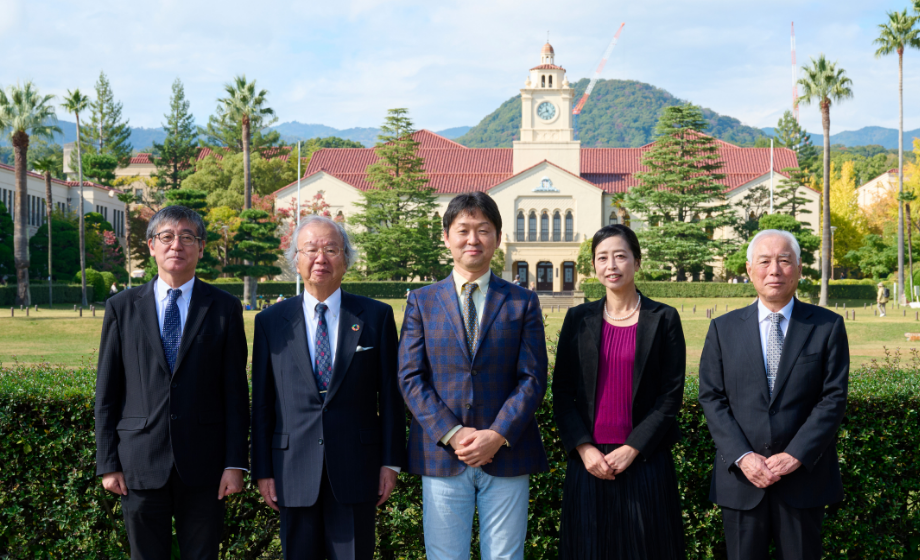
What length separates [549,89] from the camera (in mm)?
53438

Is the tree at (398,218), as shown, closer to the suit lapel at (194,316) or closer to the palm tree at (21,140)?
the palm tree at (21,140)

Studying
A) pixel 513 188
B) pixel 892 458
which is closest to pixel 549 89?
pixel 513 188

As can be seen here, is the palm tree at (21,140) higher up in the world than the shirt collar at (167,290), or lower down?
higher up

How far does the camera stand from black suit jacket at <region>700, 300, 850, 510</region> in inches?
124

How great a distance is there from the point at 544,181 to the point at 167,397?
49454mm

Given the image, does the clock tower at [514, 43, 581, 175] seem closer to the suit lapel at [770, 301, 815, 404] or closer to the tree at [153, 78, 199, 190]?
the tree at [153, 78, 199, 190]

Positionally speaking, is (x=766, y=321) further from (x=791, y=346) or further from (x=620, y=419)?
(x=620, y=419)

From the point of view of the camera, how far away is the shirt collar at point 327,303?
130 inches

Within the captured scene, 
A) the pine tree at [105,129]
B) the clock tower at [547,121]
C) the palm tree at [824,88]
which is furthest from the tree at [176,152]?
the palm tree at [824,88]

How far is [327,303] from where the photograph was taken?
332cm

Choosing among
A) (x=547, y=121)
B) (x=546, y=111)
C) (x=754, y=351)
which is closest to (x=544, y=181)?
(x=547, y=121)

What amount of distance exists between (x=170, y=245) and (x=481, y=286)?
58.6 inches

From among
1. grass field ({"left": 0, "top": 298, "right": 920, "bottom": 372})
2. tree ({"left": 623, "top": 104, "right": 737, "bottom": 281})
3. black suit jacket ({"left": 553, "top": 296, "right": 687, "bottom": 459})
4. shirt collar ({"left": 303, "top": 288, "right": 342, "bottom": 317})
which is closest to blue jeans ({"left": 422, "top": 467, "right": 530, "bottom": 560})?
black suit jacket ({"left": 553, "top": 296, "right": 687, "bottom": 459})

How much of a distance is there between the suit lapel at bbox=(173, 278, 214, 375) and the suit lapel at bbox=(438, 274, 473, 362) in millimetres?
1117
